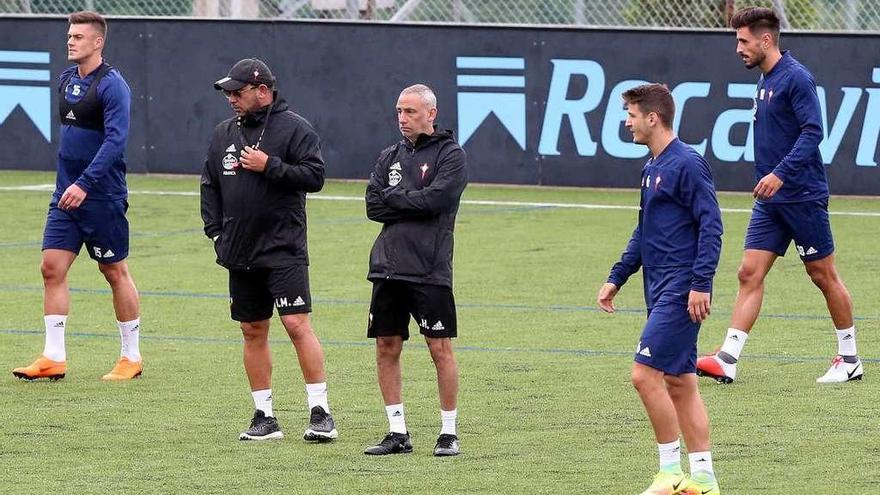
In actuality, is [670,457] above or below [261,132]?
below

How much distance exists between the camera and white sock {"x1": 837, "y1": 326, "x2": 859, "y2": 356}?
9.90 metres

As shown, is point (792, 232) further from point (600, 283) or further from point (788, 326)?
point (600, 283)

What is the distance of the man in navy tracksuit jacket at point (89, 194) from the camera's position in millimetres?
10102

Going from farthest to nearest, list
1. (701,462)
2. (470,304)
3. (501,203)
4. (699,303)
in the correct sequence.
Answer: (501,203), (470,304), (701,462), (699,303)

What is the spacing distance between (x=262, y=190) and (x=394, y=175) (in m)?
0.72

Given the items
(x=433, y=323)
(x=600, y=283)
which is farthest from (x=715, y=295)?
(x=433, y=323)

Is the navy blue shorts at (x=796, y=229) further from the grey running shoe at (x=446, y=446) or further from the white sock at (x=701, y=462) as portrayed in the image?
the white sock at (x=701, y=462)

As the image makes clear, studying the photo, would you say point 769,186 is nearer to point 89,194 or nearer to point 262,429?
point 262,429

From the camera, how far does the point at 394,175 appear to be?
812cm

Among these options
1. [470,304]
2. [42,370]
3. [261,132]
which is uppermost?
[261,132]

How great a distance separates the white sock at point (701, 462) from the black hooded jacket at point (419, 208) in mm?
1540

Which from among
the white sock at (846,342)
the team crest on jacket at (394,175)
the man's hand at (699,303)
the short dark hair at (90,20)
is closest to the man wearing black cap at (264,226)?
Result: the team crest on jacket at (394,175)

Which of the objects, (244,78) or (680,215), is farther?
(244,78)

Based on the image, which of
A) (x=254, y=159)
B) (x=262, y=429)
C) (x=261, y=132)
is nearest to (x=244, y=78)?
(x=261, y=132)
